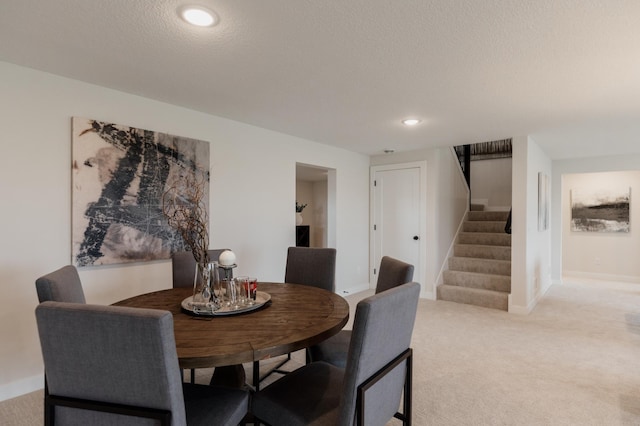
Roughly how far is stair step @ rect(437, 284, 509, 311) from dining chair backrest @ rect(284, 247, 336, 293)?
2721 millimetres

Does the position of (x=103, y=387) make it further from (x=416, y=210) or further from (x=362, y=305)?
(x=416, y=210)

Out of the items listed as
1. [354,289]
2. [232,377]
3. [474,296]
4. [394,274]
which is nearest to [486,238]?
[474,296]

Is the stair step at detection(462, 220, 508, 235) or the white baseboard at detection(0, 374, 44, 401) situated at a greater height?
the stair step at detection(462, 220, 508, 235)

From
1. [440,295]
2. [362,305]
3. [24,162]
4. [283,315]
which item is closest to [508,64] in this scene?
[362,305]

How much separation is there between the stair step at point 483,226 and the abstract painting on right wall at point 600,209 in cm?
219

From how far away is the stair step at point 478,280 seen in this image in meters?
4.53

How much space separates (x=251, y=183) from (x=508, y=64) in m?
2.51

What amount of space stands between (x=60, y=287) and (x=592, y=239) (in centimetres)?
804

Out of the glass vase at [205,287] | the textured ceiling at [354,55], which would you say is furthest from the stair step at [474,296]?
the glass vase at [205,287]

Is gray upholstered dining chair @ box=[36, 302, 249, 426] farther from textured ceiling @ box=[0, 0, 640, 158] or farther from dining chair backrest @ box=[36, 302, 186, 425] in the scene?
textured ceiling @ box=[0, 0, 640, 158]

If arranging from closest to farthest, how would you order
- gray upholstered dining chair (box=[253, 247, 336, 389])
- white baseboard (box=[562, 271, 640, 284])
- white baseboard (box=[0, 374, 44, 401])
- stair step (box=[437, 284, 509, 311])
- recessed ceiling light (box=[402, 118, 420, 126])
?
1. white baseboard (box=[0, 374, 44, 401])
2. gray upholstered dining chair (box=[253, 247, 336, 389])
3. recessed ceiling light (box=[402, 118, 420, 126])
4. stair step (box=[437, 284, 509, 311])
5. white baseboard (box=[562, 271, 640, 284])

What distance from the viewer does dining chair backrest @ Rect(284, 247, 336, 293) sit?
2.67 meters

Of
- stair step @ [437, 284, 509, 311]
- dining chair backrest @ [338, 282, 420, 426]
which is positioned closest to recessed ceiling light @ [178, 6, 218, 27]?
dining chair backrest @ [338, 282, 420, 426]

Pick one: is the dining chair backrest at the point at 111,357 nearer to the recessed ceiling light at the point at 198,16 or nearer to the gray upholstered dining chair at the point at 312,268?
the recessed ceiling light at the point at 198,16
